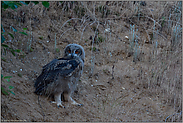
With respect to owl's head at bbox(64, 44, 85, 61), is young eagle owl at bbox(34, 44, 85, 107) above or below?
below

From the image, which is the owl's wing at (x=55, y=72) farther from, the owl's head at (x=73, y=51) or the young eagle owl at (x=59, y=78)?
the owl's head at (x=73, y=51)

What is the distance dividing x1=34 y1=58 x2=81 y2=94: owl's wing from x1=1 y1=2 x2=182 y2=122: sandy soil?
24 cm

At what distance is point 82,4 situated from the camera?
7309 mm

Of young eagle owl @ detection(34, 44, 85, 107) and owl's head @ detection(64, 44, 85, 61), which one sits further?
owl's head @ detection(64, 44, 85, 61)

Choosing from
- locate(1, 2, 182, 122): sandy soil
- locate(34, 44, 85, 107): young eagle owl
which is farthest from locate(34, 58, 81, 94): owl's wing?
locate(1, 2, 182, 122): sandy soil

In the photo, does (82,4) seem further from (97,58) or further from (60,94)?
(60,94)

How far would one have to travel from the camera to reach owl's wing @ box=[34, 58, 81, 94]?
421cm

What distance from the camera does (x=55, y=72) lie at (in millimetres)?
4242

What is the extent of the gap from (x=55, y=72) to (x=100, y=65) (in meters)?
2.08

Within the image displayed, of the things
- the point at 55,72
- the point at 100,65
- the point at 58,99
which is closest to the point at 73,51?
the point at 55,72

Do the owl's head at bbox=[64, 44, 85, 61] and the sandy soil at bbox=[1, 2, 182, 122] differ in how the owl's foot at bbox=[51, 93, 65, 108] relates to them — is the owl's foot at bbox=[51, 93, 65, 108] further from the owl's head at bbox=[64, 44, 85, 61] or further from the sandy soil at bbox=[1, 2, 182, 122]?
the owl's head at bbox=[64, 44, 85, 61]

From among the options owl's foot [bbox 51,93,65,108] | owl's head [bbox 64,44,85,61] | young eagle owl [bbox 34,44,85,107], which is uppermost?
owl's head [bbox 64,44,85,61]

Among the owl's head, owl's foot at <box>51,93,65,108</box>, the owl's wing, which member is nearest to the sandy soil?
owl's foot at <box>51,93,65,108</box>

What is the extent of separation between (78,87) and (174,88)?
88.2 inches
